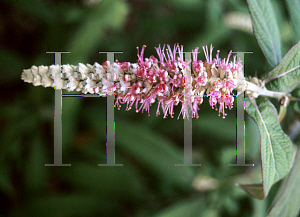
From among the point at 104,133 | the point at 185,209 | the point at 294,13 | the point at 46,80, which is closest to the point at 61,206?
the point at 104,133

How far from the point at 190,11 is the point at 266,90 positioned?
1.29 m

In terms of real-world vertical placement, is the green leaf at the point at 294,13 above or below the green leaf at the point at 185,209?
above

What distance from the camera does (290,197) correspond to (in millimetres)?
1058

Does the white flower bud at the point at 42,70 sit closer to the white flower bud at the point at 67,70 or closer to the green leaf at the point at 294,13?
the white flower bud at the point at 67,70

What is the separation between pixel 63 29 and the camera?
1811mm

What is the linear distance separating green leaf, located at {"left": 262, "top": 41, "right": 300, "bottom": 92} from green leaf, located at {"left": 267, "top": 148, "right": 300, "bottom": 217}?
1.08 feet

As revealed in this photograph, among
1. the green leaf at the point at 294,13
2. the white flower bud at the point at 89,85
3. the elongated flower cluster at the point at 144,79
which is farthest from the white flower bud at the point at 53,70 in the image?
the green leaf at the point at 294,13

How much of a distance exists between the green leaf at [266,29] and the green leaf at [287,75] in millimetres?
92

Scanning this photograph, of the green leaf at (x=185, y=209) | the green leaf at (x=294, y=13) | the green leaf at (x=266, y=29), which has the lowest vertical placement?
the green leaf at (x=185, y=209)

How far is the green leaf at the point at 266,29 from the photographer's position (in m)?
1.01

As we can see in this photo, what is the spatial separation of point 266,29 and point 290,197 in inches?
31.3

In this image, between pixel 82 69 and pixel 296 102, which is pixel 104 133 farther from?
pixel 296 102

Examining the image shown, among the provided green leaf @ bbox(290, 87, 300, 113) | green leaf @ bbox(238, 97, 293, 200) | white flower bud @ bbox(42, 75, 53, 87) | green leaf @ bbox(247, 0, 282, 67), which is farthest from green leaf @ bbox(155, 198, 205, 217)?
white flower bud @ bbox(42, 75, 53, 87)

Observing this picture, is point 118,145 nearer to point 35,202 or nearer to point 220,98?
point 35,202
